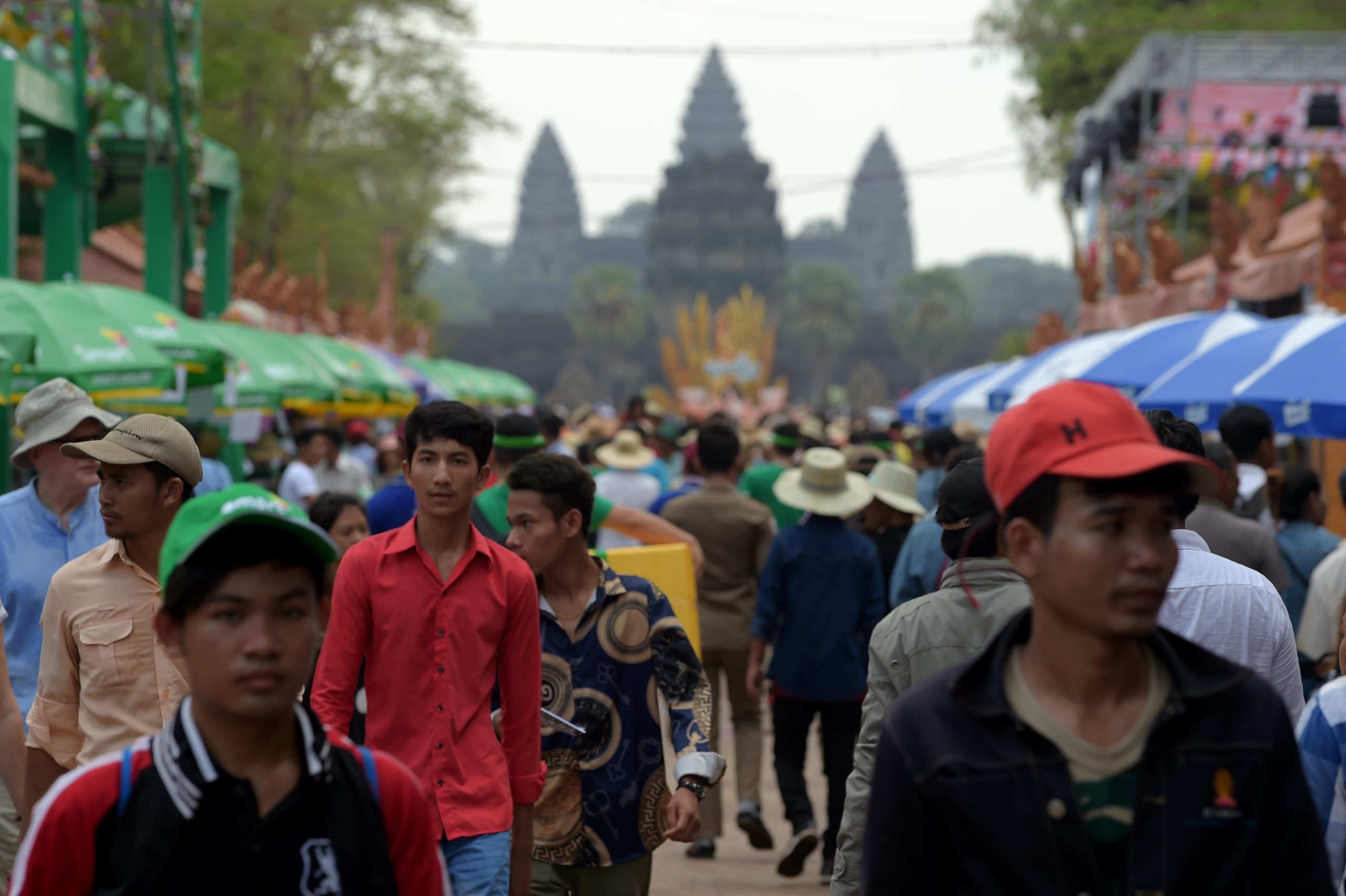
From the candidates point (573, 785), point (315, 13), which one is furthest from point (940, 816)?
point (315, 13)

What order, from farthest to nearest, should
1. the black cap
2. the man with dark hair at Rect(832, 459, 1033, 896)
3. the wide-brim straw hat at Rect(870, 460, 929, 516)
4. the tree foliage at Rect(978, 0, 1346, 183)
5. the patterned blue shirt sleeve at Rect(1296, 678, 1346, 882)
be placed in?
1. the tree foliage at Rect(978, 0, 1346, 183)
2. the wide-brim straw hat at Rect(870, 460, 929, 516)
3. the black cap
4. the man with dark hair at Rect(832, 459, 1033, 896)
5. the patterned blue shirt sleeve at Rect(1296, 678, 1346, 882)

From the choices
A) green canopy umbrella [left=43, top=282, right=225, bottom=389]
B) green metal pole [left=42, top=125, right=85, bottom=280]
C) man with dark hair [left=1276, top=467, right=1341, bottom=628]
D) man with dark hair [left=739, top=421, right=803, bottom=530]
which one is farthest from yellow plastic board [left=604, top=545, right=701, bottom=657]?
green metal pole [left=42, top=125, right=85, bottom=280]

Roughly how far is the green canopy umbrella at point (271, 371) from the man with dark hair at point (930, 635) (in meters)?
7.33

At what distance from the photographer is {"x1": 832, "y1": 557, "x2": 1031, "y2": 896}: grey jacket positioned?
121 inches

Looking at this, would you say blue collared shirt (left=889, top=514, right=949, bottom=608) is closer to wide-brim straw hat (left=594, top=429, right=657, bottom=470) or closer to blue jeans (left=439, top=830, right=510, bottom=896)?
blue jeans (left=439, top=830, right=510, bottom=896)

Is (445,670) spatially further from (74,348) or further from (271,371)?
(271,371)

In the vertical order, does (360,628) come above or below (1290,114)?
below

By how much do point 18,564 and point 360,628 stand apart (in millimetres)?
1314

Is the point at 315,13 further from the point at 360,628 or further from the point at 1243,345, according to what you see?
the point at 360,628

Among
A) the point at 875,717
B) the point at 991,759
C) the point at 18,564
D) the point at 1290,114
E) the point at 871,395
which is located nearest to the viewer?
the point at 991,759

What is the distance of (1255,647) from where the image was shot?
3.16 m

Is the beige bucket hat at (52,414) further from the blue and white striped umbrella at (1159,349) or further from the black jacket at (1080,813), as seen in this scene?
the blue and white striped umbrella at (1159,349)

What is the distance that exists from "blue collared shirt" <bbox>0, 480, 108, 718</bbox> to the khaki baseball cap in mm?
812

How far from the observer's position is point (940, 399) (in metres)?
17.9
